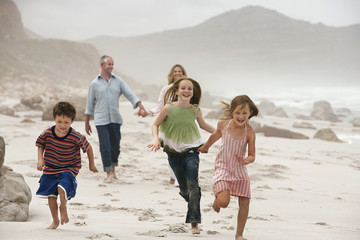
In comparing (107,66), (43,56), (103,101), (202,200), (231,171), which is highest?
(43,56)

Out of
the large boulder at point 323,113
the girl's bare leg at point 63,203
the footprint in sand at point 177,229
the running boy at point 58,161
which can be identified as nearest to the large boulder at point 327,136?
the footprint in sand at point 177,229

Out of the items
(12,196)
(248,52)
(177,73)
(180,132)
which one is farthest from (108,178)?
(248,52)

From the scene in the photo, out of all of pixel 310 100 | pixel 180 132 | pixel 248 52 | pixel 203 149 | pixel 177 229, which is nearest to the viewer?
pixel 177 229

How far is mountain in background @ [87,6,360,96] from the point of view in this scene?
302 feet

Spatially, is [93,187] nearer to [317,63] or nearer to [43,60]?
[43,60]

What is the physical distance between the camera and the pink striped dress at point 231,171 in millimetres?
3488

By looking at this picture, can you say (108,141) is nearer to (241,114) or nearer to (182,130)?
(182,130)

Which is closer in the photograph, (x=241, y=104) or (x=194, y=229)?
(x=241, y=104)

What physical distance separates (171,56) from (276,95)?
89711mm

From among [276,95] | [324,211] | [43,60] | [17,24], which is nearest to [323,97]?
[276,95]

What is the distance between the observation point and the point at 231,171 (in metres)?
3.54

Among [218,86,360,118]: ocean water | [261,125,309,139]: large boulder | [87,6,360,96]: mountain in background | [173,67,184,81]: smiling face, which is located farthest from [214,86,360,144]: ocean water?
[173,67,184,81]: smiling face

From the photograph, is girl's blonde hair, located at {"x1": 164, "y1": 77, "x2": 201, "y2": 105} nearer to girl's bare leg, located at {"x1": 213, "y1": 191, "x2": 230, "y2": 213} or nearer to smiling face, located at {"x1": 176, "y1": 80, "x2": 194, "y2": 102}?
smiling face, located at {"x1": 176, "y1": 80, "x2": 194, "y2": 102}

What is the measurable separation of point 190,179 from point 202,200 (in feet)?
5.11
